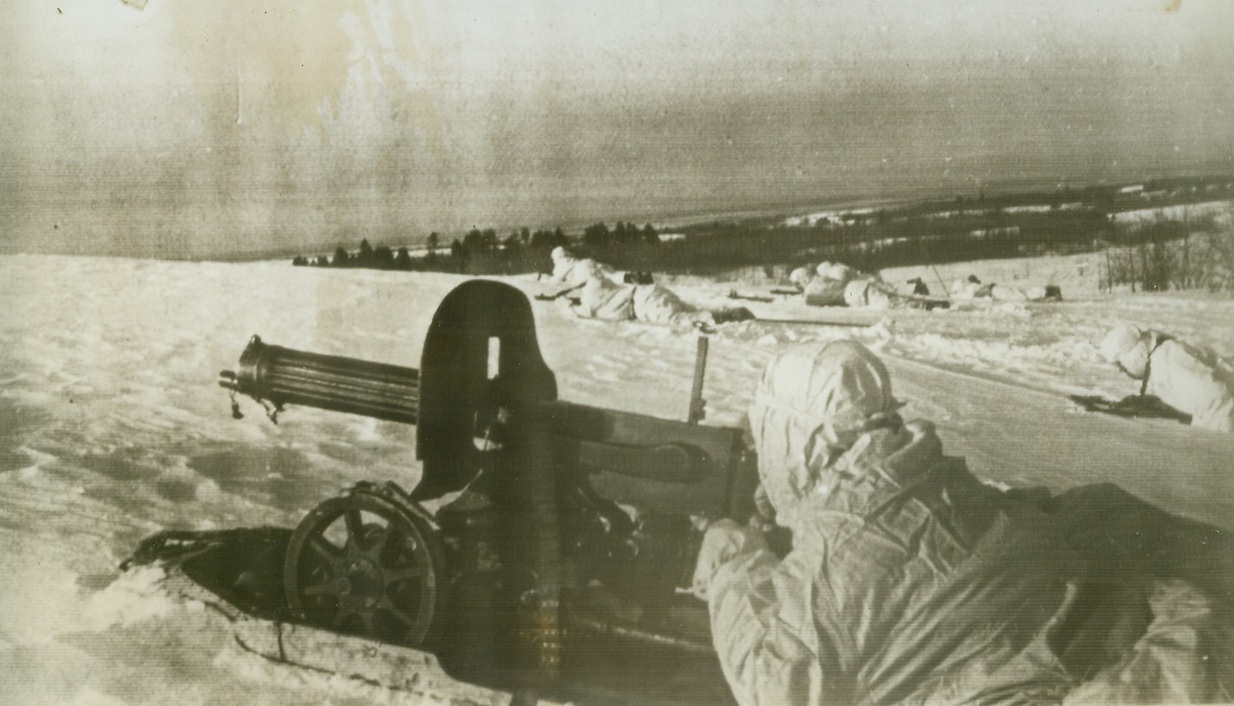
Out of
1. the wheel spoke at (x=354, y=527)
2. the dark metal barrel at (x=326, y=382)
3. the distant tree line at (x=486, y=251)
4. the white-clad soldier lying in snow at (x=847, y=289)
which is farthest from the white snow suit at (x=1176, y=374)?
the wheel spoke at (x=354, y=527)

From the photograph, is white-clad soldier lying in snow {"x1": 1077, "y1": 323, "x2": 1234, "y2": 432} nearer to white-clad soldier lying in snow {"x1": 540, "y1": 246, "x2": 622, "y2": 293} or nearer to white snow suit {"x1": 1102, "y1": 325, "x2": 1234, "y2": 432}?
white snow suit {"x1": 1102, "y1": 325, "x2": 1234, "y2": 432}

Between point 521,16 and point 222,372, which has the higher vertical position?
point 521,16

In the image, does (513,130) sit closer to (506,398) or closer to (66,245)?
(506,398)

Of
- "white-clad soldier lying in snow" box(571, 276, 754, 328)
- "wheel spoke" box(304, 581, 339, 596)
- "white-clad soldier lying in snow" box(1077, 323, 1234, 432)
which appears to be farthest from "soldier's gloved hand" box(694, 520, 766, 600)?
"white-clad soldier lying in snow" box(1077, 323, 1234, 432)

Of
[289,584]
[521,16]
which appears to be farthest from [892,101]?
[289,584]

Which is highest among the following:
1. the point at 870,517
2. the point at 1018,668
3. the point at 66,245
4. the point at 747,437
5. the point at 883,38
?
the point at 883,38

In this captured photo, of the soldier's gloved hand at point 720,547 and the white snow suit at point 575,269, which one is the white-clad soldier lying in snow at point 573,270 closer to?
the white snow suit at point 575,269

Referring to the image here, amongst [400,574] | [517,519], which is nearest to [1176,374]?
[517,519]
